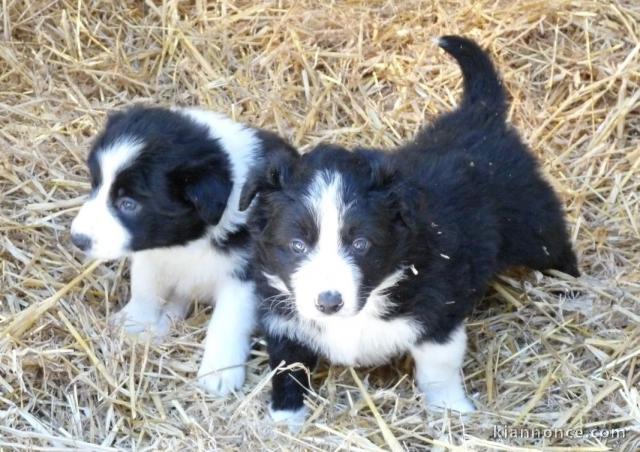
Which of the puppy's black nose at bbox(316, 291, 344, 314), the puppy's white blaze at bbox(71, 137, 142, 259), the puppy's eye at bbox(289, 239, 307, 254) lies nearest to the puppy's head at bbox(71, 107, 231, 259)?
the puppy's white blaze at bbox(71, 137, 142, 259)

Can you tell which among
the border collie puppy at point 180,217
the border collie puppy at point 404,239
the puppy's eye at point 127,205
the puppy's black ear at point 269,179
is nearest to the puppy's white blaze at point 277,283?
the border collie puppy at point 404,239

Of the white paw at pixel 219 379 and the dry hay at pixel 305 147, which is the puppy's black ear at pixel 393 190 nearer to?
the dry hay at pixel 305 147

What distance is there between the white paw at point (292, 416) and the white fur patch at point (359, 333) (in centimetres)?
29

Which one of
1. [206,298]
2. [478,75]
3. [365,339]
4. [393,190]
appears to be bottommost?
[206,298]

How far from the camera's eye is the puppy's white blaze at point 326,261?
4336 millimetres

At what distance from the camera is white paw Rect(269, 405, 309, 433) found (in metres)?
5.08

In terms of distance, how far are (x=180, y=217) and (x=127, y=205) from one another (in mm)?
265

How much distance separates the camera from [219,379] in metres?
5.36

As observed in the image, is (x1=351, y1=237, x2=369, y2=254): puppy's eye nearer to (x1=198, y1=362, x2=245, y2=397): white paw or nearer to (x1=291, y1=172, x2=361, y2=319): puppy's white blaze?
(x1=291, y1=172, x2=361, y2=319): puppy's white blaze

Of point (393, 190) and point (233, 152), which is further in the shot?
point (233, 152)

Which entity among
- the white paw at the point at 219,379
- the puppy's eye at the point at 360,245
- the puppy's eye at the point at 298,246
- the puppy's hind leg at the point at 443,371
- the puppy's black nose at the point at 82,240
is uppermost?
the puppy's eye at the point at 360,245

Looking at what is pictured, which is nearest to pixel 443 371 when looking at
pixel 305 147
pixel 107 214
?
pixel 107 214

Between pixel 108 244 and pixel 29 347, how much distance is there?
0.64 metres

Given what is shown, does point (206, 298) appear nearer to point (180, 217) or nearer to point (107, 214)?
point (180, 217)
